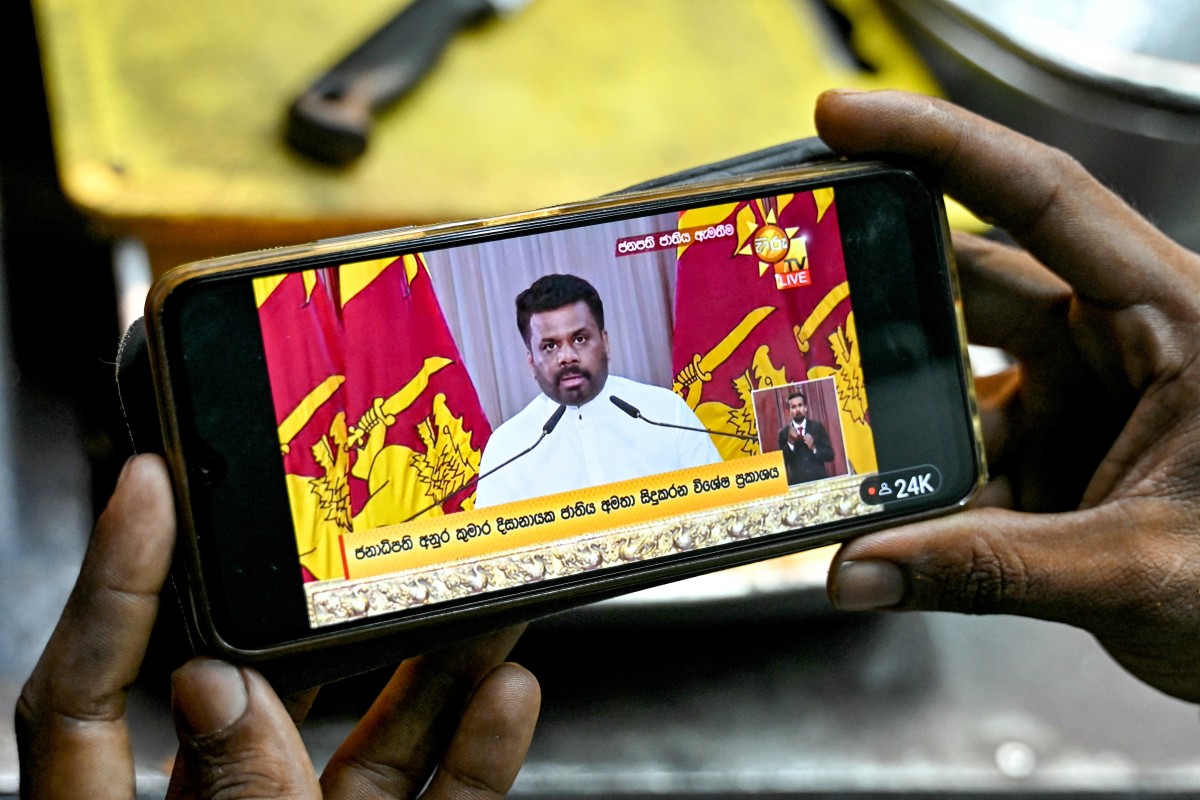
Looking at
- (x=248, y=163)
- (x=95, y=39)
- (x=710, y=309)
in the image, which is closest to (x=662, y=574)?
(x=710, y=309)

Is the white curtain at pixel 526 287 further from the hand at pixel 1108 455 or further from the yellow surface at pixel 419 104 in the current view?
the yellow surface at pixel 419 104

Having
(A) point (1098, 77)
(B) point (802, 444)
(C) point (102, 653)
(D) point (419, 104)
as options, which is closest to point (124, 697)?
(C) point (102, 653)

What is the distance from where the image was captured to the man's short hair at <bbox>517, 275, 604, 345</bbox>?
0.35m

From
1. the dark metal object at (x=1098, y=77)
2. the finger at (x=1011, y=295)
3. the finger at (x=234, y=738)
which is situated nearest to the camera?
the finger at (x=234, y=738)

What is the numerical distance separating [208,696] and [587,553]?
0.14 m

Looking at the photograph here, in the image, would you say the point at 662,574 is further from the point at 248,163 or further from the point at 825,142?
the point at 248,163

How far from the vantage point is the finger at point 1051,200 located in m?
0.39

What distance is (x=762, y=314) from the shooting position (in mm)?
365

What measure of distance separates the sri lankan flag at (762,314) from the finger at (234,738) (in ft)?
0.59

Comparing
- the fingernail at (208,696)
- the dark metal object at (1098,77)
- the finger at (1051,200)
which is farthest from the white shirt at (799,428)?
the dark metal object at (1098,77)

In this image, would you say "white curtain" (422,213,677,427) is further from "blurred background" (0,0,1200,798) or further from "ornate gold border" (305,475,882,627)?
"blurred background" (0,0,1200,798)

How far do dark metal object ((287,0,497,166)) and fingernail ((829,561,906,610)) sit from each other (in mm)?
344

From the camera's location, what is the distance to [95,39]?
542 mm

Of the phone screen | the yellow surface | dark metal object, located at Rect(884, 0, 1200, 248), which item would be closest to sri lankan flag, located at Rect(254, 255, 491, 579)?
the phone screen
